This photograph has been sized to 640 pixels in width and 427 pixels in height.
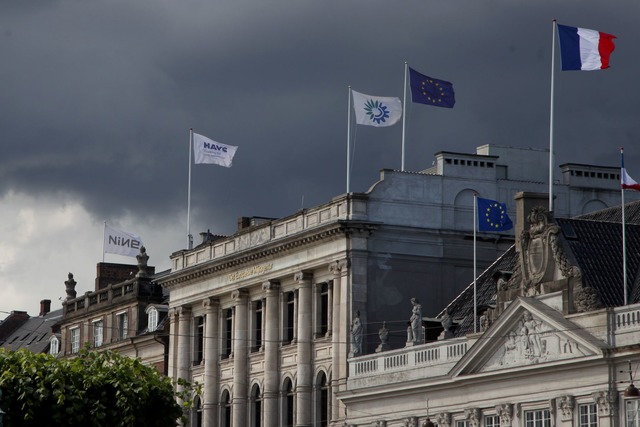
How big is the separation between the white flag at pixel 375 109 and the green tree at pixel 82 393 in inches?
751

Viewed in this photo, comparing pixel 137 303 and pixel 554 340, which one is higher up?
pixel 137 303

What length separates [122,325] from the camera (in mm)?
114312

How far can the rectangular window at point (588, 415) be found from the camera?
232 ft

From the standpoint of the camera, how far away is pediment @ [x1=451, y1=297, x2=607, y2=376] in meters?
71.0

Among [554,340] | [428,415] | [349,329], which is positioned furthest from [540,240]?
[349,329]

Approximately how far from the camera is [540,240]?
244 feet

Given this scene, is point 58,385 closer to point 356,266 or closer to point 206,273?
point 356,266

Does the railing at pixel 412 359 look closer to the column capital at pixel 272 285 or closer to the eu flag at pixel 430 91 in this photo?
the column capital at pixel 272 285

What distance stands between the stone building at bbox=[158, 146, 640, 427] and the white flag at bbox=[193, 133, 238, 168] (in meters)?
4.02

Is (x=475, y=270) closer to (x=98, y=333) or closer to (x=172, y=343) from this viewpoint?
(x=172, y=343)

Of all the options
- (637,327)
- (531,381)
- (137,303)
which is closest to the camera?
(637,327)

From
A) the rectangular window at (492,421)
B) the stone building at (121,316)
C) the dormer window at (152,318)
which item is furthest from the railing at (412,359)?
the dormer window at (152,318)

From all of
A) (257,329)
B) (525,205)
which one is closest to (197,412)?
(257,329)

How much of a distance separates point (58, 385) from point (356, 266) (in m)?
20.0
